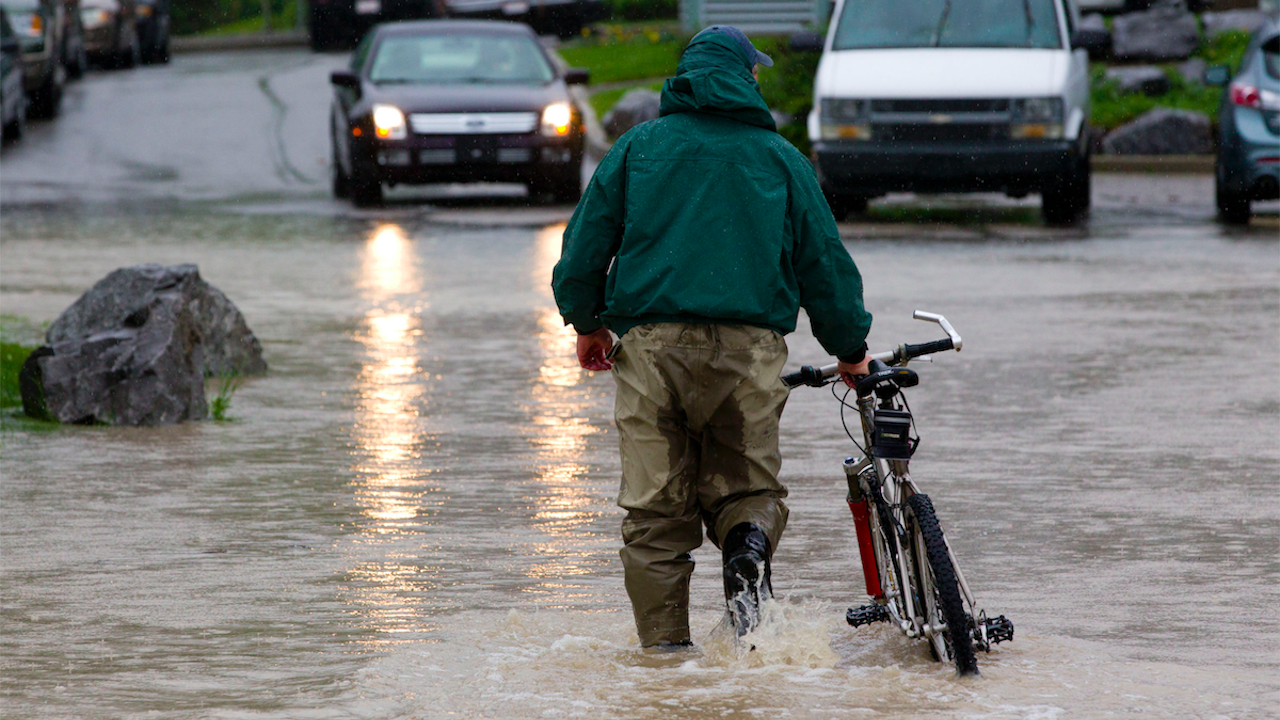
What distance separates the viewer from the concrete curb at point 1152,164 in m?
22.9

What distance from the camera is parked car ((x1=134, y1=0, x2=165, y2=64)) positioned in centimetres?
3569

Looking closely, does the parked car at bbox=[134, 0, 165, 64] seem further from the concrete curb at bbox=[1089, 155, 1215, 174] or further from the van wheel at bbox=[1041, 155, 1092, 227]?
the van wheel at bbox=[1041, 155, 1092, 227]

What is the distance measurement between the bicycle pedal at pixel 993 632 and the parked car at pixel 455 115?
13949mm

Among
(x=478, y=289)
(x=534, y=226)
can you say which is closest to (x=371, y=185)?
(x=534, y=226)

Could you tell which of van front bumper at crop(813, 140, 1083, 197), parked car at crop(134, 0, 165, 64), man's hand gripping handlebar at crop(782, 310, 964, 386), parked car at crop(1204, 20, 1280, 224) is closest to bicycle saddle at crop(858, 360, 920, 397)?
man's hand gripping handlebar at crop(782, 310, 964, 386)

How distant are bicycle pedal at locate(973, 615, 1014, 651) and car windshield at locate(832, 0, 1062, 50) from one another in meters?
Result: 13.0

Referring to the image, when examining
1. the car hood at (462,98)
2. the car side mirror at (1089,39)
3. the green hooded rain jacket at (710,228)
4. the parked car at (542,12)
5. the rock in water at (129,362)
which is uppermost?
the green hooded rain jacket at (710,228)

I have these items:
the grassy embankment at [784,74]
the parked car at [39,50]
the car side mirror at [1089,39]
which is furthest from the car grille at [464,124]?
the parked car at [39,50]

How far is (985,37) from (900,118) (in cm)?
141

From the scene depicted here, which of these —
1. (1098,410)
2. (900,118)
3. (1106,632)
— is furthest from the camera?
(900,118)

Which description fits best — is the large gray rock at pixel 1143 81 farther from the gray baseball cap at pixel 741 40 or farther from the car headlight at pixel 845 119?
the gray baseball cap at pixel 741 40

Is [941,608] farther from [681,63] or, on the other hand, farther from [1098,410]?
[1098,410]

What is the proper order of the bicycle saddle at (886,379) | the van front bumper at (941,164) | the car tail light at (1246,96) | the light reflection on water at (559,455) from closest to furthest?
1. the bicycle saddle at (886,379)
2. the light reflection on water at (559,455)
3. the van front bumper at (941,164)
4. the car tail light at (1246,96)

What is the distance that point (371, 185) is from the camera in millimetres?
19438
